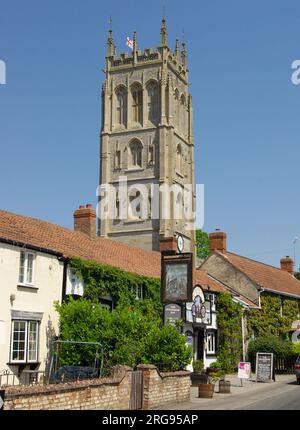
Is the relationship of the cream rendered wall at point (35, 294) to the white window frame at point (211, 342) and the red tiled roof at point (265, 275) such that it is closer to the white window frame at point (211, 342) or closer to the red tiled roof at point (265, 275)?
the white window frame at point (211, 342)

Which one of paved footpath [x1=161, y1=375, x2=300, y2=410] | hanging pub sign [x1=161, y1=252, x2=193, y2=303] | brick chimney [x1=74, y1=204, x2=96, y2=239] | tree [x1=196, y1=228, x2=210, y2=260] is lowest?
paved footpath [x1=161, y1=375, x2=300, y2=410]

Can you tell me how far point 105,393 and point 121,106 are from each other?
71.3 metres

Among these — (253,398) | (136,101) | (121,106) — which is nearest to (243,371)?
(253,398)

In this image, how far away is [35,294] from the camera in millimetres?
24719

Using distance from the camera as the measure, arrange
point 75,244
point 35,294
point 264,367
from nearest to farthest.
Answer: point 35,294, point 75,244, point 264,367

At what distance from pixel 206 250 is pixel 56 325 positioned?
6266 cm

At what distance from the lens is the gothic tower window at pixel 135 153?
81.7 metres

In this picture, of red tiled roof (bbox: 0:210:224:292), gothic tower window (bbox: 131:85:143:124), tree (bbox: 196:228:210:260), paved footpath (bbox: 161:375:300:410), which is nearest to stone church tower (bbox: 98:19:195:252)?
gothic tower window (bbox: 131:85:143:124)

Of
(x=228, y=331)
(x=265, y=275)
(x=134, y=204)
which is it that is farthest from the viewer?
(x=134, y=204)

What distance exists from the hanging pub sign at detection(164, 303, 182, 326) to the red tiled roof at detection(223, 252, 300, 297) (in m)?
17.5

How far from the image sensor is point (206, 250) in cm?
8719

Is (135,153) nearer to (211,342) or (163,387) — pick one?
(211,342)

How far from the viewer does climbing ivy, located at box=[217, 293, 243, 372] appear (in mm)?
38406

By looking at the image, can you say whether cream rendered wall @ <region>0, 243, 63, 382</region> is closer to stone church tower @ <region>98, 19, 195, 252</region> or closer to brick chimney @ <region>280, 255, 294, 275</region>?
brick chimney @ <region>280, 255, 294, 275</region>
